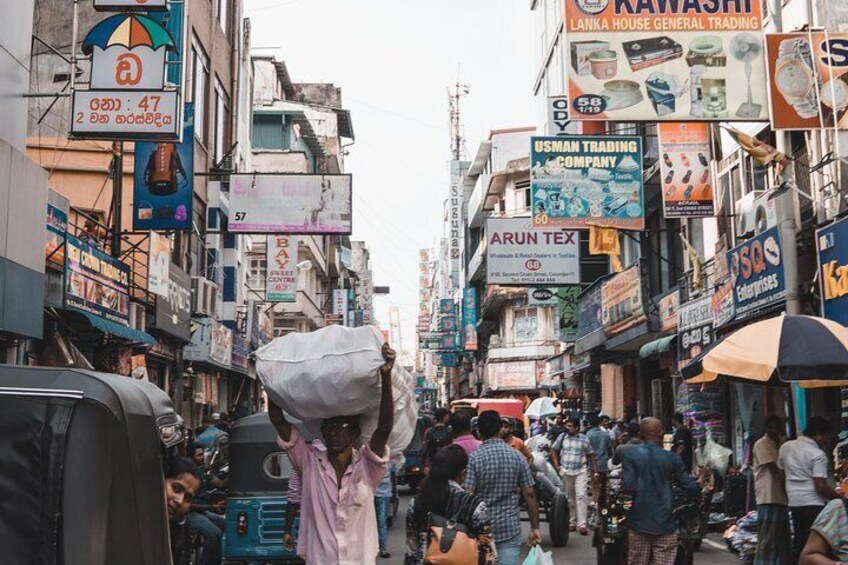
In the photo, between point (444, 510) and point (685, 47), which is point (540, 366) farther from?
point (444, 510)

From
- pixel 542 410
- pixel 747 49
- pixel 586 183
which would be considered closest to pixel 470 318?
pixel 542 410

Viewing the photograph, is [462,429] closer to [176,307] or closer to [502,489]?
[502,489]

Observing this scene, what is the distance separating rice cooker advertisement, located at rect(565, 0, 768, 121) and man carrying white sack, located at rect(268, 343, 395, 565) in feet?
36.8

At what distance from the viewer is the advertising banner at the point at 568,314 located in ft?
135

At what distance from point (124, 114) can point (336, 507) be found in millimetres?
11130

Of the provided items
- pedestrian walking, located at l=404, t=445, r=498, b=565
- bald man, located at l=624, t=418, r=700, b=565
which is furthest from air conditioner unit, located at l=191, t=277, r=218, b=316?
pedestrian walking, located at l=404, t=445, r=498, b=565

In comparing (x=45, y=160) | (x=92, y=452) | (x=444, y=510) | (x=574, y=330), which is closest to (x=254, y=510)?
(x=444, y=510)

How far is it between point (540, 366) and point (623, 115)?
42.3m

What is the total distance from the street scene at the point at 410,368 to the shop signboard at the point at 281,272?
2542 millimetres

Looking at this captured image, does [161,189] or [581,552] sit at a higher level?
[161,189]

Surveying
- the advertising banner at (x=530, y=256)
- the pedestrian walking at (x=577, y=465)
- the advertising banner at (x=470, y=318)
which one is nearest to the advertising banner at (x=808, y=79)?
the pedestrian walking at (x=577, y=465)

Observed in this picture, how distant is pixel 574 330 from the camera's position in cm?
4097

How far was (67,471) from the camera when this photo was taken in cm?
337

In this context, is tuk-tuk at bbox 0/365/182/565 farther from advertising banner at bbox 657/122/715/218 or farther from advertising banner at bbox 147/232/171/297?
advertising banner at bbox 657/122/715/218
